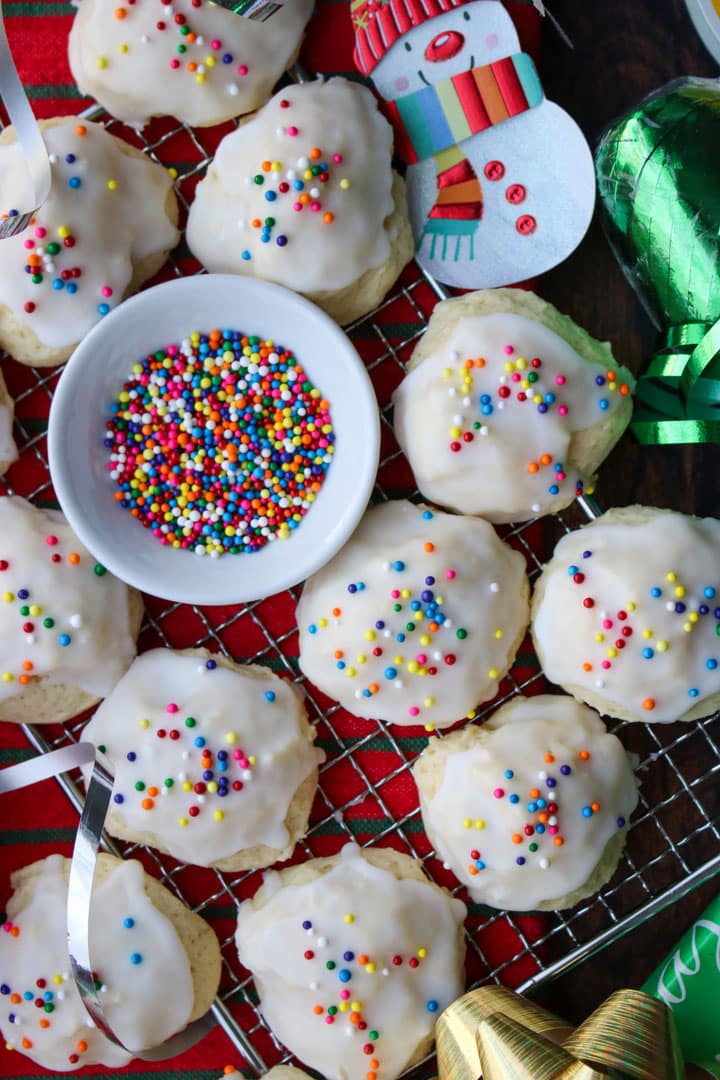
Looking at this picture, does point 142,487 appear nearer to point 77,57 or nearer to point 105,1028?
point 77,57

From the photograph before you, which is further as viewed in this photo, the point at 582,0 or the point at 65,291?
the point at 582,0

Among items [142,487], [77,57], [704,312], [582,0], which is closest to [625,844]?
[704,312]

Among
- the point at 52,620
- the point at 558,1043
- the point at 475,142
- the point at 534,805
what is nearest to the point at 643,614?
the point at 534,805

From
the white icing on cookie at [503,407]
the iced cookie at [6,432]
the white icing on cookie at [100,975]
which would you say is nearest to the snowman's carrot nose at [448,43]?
the white icing on cookie at [503,407]

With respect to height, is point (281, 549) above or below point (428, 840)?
above

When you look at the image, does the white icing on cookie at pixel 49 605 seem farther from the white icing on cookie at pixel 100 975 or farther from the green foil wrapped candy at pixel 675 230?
the green foil wrapped candy at pixel 675 230

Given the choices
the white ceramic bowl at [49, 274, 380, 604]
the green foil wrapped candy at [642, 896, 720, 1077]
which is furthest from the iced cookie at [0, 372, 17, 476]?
the green foil wrapped candy at [642, 896, 720, 1077]

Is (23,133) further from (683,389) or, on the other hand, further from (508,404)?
(683,389)
